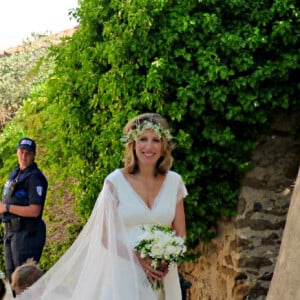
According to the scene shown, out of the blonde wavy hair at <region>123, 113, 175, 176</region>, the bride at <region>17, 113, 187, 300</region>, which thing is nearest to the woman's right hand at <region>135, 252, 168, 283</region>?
the bride at <region>17, 113, 187, 300</region>

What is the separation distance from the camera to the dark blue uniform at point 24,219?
21.1ft

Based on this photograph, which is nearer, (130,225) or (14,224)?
(130,225)

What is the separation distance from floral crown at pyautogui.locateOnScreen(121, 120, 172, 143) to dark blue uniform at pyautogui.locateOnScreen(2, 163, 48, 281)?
75.5 inches

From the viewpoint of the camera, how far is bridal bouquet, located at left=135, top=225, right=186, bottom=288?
440cm

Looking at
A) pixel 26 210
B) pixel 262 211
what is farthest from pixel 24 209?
pixel 262 211

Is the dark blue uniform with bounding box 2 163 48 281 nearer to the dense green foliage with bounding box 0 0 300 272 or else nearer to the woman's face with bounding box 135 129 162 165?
the dense green foliage with bounding box 0 0 300 272

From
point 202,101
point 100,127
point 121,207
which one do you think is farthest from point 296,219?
point 100,127

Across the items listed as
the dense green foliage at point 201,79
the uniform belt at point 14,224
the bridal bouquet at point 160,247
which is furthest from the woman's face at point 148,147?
the uniform belt at point 14,224

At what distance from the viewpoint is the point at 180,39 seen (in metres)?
6.38

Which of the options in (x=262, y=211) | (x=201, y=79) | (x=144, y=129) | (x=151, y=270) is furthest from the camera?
(x=262, y=211)

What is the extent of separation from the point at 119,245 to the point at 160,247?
1.07ft

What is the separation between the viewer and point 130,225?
181 inches

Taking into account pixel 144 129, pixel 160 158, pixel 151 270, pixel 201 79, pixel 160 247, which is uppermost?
pixel 201 79

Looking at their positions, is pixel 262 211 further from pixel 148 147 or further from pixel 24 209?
pixel 148 147
